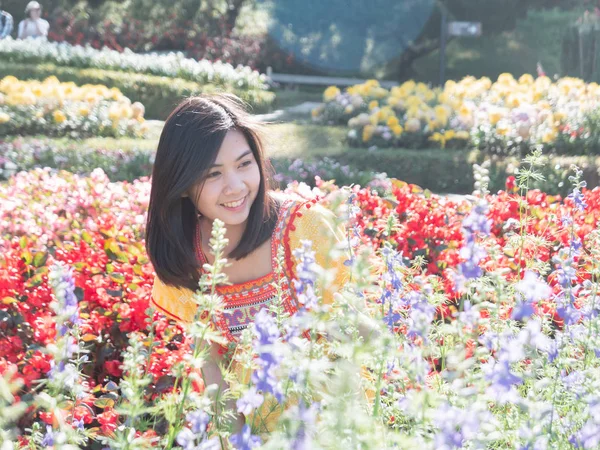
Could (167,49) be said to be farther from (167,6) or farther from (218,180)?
(218,180)

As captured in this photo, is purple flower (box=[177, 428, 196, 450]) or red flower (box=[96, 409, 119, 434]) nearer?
purple flower (box=[177, 428, 196, 450])

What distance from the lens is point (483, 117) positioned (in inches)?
365

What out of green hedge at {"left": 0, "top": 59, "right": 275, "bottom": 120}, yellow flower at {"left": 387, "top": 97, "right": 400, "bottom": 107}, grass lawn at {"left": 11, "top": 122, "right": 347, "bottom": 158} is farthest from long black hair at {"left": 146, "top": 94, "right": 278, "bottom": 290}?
green hedge at {"left": 0, "top": 59, "right": 275, "bottom": 120}

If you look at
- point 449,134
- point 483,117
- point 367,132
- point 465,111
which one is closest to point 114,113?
point 367,132

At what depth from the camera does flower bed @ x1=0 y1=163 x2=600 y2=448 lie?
49.8 inches

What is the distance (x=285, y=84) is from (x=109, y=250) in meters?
17.2

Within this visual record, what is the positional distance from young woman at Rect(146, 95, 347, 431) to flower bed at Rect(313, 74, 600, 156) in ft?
Result: 20.2

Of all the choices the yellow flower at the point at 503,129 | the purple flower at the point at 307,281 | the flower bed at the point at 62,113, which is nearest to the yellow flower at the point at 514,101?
the yellow flower at the point at 503,129

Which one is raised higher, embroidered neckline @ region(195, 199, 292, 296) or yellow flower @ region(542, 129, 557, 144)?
yellow flower @ region(542, 129, 557, 144)

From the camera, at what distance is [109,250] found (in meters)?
3.43

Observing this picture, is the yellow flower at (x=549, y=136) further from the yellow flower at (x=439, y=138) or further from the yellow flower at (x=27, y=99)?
the yellow flower at (x=27, y=99)

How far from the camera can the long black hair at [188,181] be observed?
2.42 meters

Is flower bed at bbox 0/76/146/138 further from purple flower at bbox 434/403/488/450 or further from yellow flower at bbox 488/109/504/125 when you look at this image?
purple flower at bbox 434/403/488/450

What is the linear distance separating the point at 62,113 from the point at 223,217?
303 inches
